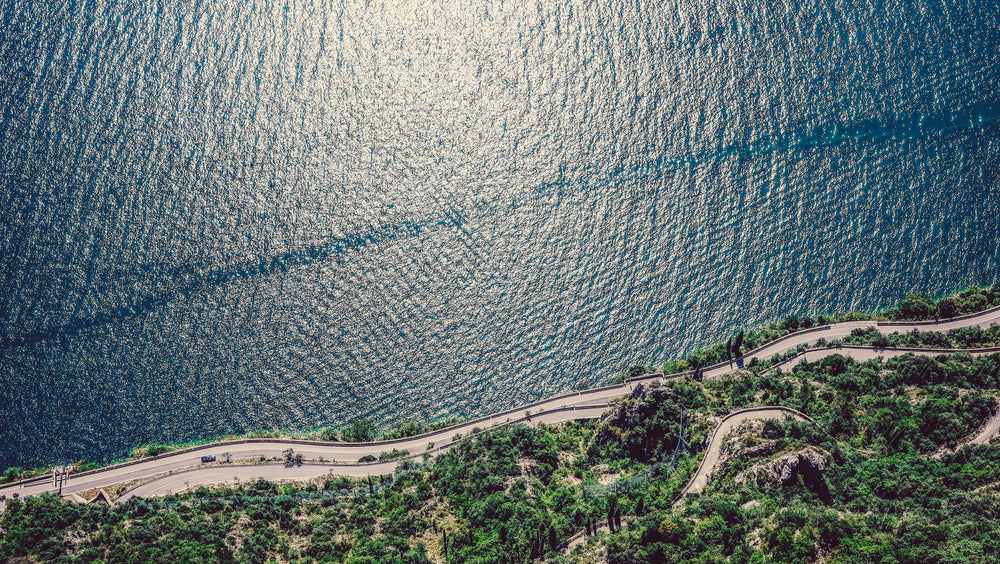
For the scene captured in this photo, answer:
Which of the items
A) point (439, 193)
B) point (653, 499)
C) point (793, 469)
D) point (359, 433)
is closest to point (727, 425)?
point (793, 469)

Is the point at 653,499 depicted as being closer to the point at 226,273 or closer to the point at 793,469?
the point at 793,469

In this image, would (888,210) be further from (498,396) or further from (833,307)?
(498,396)

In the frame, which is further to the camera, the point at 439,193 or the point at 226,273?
the point at 439,193

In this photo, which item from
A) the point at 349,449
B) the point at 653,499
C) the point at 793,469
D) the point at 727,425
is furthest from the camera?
the point at 349,449

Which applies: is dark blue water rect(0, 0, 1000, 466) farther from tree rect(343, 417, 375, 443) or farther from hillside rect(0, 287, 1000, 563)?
hillside rect(0, 287, 1000, 563)

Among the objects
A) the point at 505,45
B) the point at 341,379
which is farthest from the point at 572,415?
the point at 505,45

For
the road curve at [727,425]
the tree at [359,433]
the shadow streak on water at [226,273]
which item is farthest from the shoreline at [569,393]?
the shadow streak on water at [226,273]
